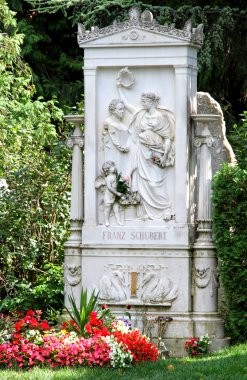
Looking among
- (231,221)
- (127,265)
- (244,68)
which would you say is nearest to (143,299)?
(127,265)

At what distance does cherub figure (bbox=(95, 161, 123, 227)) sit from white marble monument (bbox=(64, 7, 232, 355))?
0.04 ft

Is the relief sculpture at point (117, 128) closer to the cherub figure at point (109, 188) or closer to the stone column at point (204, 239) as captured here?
the cherub figure at point (109, 188)

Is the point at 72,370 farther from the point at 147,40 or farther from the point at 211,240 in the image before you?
the point at 147,40

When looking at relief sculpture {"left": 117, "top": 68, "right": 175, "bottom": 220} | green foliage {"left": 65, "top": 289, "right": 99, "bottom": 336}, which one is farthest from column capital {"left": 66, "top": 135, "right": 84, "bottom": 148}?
green foliage {"left": 65, "top": 289, "right": 99, "bottom": 336}

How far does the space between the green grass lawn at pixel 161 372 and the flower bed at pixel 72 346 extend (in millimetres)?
165

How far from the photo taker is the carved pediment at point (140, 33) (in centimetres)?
1468

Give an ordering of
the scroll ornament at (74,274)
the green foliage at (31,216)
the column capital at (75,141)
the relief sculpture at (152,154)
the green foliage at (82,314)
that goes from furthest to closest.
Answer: the green foliage at (31,216)
the column capital at (75,141)
the scroll ornament at (74,274)
the relief sculpture at (152,154)
the green foliage at (82,314)

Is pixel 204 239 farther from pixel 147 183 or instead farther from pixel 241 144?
pixel 241 144

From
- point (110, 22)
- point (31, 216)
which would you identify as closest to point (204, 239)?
point (31, 216)

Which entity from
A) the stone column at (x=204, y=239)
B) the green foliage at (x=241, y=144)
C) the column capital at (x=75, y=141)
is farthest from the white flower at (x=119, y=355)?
the green foliage at (x=241, y=144)

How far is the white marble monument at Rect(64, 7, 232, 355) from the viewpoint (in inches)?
579

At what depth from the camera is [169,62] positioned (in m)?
14.7

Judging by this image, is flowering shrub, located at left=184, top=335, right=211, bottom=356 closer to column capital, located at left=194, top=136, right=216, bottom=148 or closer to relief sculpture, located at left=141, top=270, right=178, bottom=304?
relief sculpture, located at left=141, top=270, right=178, bottom=304

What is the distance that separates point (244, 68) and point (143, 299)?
784cm
